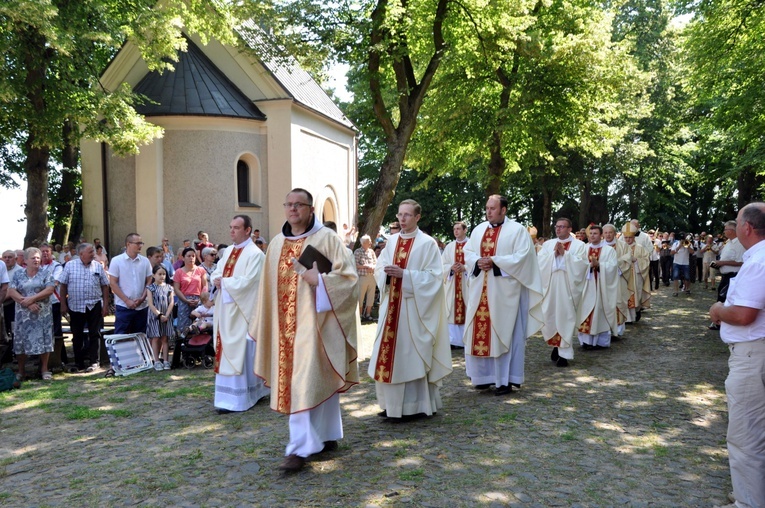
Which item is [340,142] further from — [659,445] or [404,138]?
[659,445]

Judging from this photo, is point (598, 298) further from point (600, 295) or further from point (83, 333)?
point (83, 333)

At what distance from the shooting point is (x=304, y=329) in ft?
16.9

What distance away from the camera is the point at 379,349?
6387 millimetres

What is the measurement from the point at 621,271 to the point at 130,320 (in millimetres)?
9321

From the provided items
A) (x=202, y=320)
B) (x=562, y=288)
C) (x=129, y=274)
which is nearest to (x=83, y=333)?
(x=129, y=274)

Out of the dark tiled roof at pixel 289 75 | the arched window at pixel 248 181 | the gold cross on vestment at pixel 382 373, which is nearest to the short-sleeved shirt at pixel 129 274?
the gold cross on vestment at pixel 382 373

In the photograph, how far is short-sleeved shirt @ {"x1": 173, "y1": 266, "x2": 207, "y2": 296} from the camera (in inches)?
393

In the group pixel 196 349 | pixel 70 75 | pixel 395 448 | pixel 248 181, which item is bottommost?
pixel 395 448

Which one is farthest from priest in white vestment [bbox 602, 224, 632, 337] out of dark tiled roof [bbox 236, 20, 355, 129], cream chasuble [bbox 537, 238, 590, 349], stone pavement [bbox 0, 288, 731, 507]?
dark tiled roof [bbox 236, 20, 355, 129]

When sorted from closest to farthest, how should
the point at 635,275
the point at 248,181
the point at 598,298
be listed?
the point at 598,298
the point at 635,275
the point at 248,181

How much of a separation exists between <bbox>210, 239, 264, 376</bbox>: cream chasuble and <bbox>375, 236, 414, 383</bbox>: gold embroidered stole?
1530 millimetres

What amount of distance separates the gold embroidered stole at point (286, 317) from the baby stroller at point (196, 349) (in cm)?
464

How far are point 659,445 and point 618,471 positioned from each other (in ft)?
2.89

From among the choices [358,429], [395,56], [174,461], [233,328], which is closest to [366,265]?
[395,56]
